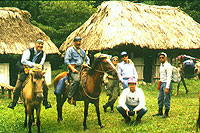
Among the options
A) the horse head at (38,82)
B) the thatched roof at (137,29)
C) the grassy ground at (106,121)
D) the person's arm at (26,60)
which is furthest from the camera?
the thatched roof at (137,29)

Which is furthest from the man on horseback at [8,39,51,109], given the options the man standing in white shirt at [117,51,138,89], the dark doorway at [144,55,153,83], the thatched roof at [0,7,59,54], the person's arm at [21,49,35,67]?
the dark doorway at [144,55,153,83]

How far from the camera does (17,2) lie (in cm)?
2127

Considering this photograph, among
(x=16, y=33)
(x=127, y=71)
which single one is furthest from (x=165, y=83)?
(x=16, y=33)

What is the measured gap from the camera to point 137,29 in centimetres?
1345

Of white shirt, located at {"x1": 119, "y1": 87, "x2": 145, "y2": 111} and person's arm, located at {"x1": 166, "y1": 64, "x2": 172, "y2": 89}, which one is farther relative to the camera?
person's arm, located at {"x1": 166, "y1": 64, "x2": 172, "y2": 89}

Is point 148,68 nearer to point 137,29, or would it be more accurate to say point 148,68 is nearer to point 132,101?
point 137,29

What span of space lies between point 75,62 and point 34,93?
1.58 meters

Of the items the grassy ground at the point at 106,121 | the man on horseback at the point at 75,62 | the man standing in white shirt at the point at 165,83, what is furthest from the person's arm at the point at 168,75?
the man on horseback at the point at 75,62

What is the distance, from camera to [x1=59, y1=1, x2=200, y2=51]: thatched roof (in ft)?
42.5

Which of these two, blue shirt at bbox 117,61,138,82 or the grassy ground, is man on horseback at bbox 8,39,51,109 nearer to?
the grassy ground

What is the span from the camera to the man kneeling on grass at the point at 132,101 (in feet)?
21.4

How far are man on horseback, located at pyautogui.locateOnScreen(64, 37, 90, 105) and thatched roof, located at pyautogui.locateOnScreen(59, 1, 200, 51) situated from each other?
580 cm

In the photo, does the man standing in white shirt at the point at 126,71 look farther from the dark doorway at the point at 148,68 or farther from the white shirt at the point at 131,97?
the dark doorway at the point at 148,68

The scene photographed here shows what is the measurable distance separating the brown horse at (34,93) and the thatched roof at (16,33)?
26.0ft
